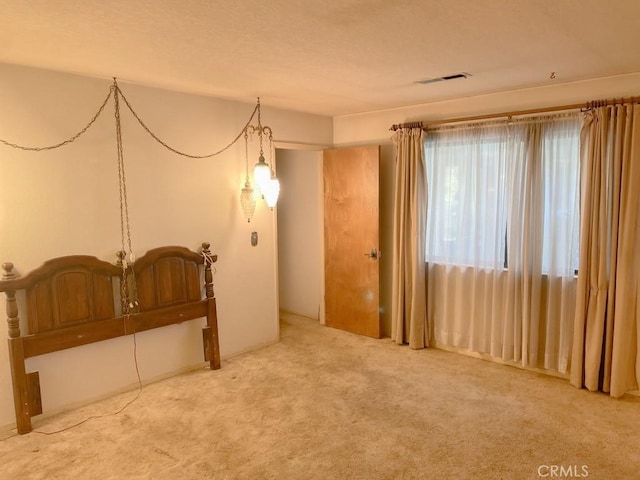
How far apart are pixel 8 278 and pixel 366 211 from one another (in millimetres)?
3136

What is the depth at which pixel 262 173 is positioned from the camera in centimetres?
396

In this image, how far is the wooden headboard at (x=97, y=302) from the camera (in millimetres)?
2844

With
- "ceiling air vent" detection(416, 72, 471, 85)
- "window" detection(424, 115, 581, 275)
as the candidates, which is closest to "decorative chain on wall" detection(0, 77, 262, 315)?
"ceiling air vent" detection(416, 72, 471, 85)

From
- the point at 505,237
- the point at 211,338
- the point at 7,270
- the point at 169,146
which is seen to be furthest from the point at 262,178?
the point at 505,237

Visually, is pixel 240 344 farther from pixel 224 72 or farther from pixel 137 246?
pixel 224 72

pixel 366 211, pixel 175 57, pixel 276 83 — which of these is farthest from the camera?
pixel 366 211

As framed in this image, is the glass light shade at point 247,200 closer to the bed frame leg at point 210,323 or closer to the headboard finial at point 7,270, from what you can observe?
the bed frame leg at point 210,323

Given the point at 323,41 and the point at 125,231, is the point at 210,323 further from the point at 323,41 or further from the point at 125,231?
the point at 323,41

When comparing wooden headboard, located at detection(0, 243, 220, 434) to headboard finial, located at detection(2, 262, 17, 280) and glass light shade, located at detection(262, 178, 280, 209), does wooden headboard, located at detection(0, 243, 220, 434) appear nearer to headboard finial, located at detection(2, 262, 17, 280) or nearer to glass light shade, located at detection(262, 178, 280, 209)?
headboard finial, located at detection(2, 262, 17, 280)

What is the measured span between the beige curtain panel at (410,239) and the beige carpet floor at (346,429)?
1.86 ft

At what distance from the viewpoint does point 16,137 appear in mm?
2842

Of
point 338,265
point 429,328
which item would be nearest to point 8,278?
point 338,265

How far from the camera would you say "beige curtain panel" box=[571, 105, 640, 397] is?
3086 mm

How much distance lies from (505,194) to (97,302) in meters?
3.38
